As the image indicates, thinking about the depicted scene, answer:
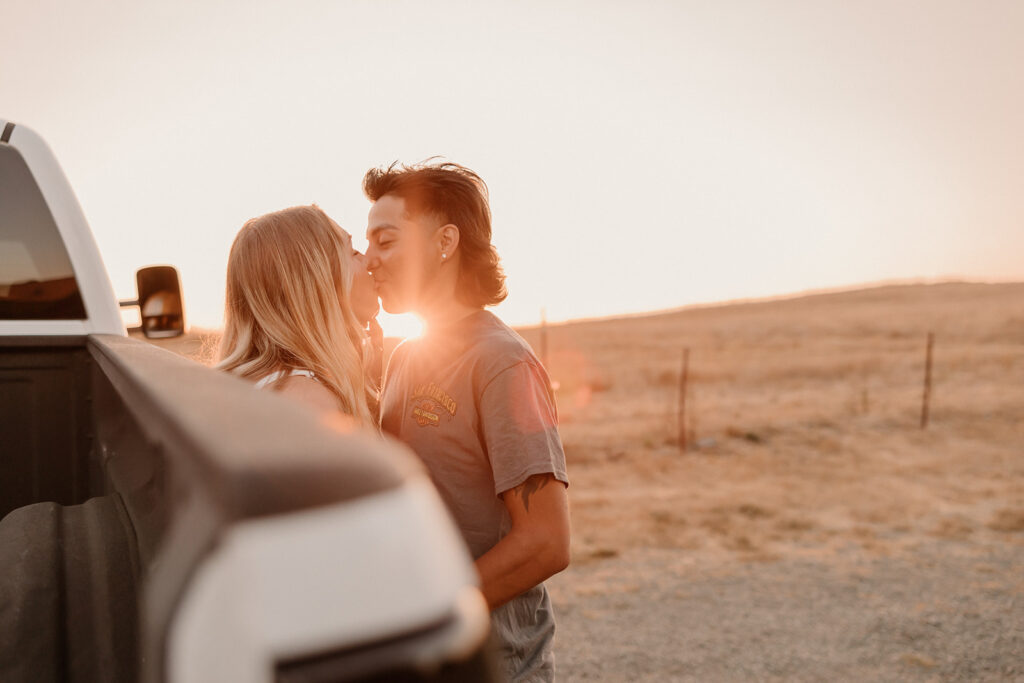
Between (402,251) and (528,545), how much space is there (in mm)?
975

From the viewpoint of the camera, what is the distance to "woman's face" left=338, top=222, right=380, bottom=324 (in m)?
2.46

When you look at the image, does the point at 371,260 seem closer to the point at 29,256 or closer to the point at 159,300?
the point at 29,256

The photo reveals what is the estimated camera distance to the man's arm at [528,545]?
2039 millimetres

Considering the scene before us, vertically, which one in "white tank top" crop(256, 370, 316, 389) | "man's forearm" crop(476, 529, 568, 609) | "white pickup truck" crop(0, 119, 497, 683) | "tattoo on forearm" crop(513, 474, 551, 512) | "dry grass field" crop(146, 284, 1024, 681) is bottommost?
"dry grass field" crop(146, 284, 1024, 681)

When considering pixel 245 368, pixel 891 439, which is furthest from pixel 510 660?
pixel 891 439

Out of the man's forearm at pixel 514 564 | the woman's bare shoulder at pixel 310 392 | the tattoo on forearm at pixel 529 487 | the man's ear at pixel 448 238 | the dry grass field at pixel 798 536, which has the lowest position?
the dry grass field at pixel 798 536

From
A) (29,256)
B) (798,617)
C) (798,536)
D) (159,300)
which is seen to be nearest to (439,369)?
(29,256)

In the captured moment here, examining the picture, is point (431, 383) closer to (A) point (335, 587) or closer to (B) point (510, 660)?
(B) point (510, 660)

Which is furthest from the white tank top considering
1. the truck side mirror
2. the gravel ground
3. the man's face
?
the gravel ground

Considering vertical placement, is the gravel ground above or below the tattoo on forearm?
below

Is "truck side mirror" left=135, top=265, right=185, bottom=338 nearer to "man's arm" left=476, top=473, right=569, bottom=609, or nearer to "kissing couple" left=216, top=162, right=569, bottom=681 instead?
"kissing couple" left=216, top=162, right=569, bottom=681

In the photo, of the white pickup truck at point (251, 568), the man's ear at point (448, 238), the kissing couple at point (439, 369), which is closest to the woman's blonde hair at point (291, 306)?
the kissing couple at point (439, 369)

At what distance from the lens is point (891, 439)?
1513 cm

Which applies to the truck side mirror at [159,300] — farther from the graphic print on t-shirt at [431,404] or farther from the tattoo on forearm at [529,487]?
the tattoo on forearm at [529,487]
